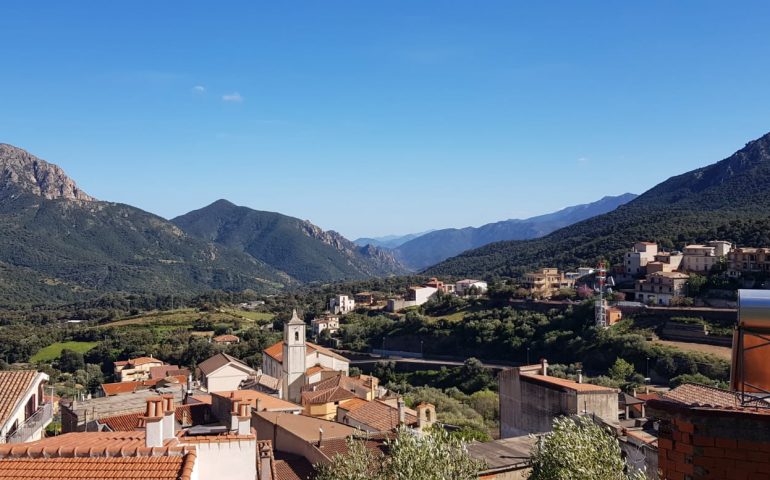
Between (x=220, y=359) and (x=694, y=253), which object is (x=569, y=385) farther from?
(x=694, y=253)

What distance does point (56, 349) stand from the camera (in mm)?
67188

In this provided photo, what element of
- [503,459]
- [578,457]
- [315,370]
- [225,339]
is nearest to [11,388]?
[578,457]

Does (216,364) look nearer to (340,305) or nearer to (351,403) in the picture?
(351,403)

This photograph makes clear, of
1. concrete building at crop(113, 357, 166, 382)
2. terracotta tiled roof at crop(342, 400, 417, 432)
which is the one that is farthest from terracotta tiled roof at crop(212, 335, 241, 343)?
terracotta tiled roof at crop(342, 400, 417, 432)

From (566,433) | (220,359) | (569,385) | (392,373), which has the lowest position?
(392,373)

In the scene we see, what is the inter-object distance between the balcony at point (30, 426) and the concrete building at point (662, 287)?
61659 millimetres

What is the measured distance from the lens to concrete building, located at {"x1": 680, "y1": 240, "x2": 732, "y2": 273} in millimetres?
69125

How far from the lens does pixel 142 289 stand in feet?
502

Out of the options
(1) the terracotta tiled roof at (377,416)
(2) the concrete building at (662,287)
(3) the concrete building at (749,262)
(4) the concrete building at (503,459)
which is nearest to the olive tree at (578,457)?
(4) the concrete building at (503,459)

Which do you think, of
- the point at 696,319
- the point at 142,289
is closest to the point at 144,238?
the point at 142,289

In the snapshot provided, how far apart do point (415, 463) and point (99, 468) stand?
4.96m

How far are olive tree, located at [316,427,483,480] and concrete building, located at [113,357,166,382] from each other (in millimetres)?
46029

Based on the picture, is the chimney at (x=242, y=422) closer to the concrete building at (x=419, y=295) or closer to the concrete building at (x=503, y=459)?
the concrete building at (x=503, y=459)

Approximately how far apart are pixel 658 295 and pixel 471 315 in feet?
62.6
